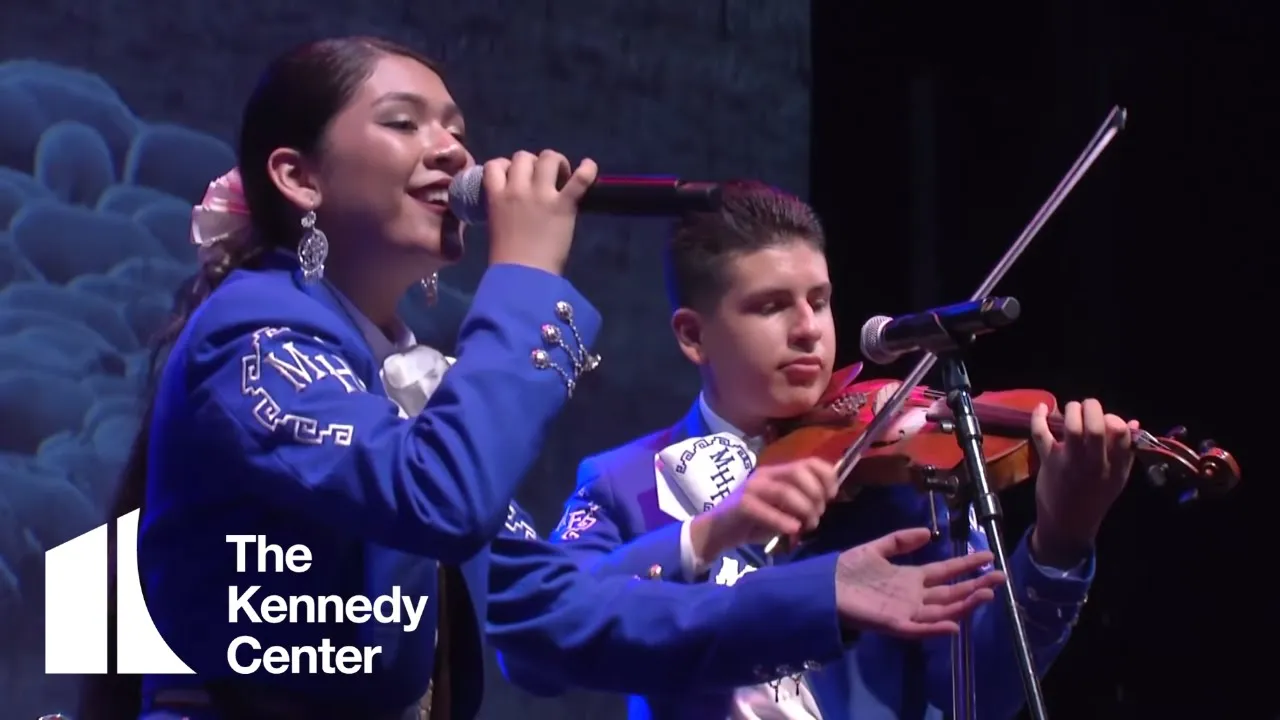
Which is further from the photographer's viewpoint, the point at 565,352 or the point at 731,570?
the point at 731,570

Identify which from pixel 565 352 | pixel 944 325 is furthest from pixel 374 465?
pixel 944 325

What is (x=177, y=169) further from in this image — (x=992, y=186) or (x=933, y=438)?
(x=992, y=186)

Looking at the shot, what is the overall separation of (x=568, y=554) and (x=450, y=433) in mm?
335

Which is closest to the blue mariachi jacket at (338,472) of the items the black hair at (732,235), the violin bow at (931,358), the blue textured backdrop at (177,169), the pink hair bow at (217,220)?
the pink hair bow at (217,220)

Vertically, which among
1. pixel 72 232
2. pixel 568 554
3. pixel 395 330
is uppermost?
pixel 72 232

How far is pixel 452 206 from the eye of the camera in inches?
51.3

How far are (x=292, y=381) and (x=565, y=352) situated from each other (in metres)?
0.21

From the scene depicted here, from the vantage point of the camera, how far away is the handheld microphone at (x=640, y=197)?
125cm

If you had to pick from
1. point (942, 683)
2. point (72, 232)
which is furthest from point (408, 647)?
point (72, 232)

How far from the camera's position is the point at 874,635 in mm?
1665

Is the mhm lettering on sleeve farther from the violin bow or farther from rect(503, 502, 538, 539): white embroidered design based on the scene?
the violin bow

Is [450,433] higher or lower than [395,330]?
lower

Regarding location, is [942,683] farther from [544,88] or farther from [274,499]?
[544,88]

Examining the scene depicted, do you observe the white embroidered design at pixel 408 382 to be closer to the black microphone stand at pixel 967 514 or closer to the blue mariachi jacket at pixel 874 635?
the blue mariachi jacket at pixel 874 635
